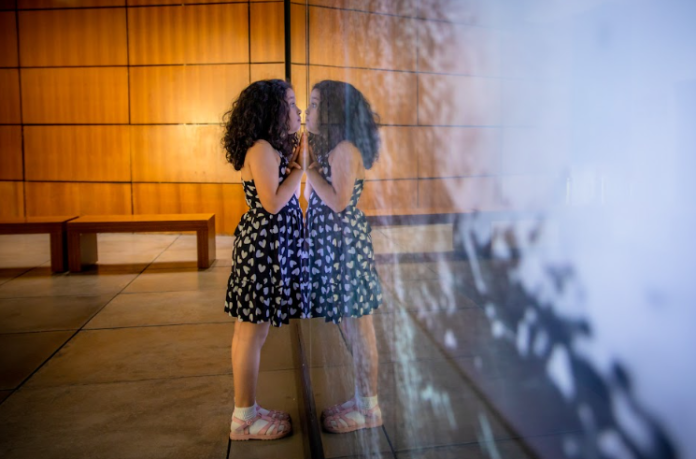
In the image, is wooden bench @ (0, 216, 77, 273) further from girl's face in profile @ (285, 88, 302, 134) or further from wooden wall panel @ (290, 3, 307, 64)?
girl's face in profile @ (285, 88, 302, 134)

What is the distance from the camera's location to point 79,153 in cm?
677

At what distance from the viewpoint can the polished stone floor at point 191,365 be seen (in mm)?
453

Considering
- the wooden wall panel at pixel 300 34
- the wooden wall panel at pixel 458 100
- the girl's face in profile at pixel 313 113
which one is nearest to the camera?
the wooden wall panel at pixel 458 100

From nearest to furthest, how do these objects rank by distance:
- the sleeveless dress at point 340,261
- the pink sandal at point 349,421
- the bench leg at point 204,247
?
the pink sandal at point 349,421, the sleeveless dress at point 340,261, the bench leg at point 204,247

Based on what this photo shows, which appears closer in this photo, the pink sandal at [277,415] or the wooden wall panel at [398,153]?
the wooden wall panel at [398,153]

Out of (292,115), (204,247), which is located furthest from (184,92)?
(292,115)

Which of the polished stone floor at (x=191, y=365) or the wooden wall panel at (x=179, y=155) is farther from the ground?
the wooden wall panel at (x=179, y=155)

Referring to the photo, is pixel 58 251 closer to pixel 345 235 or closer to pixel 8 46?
pixel 8 46

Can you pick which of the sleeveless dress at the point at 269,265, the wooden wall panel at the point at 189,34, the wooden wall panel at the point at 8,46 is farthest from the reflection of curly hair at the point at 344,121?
the wooden wall panel at the point at 8,46

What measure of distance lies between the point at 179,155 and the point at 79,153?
118 cm

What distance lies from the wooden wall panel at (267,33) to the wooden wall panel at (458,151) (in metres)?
6.34

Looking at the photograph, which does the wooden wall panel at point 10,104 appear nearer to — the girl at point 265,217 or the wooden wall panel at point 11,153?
the wooden wall panel at point 11,153

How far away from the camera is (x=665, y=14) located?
0.58 feet

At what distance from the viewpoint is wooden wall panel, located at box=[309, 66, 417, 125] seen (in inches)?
21.6
